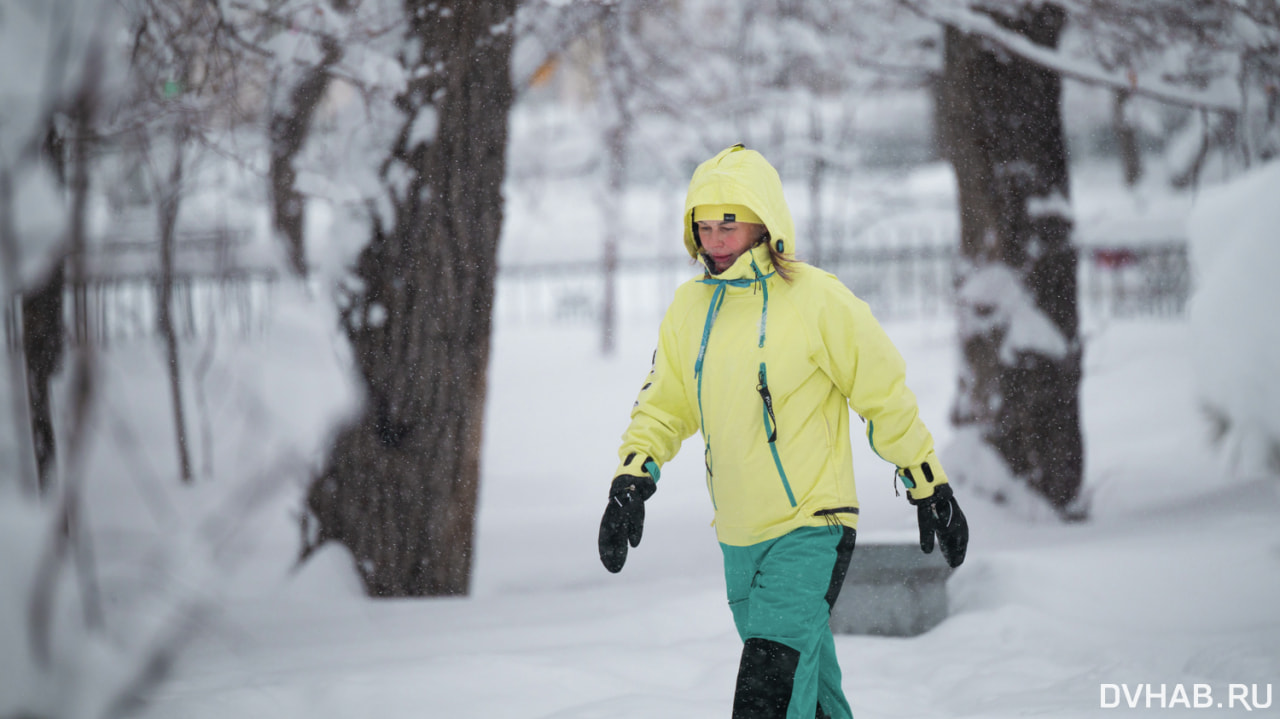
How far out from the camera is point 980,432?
19.9 feet

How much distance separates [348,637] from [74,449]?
307cm

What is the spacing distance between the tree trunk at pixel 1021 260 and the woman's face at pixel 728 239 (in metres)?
3.90

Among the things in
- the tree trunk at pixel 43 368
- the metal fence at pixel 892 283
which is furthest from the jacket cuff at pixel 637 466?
the metal fence at pixel 892 283

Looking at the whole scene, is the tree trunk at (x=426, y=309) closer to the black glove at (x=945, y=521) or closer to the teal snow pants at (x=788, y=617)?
the teal snow pants at (x=788, y=617)

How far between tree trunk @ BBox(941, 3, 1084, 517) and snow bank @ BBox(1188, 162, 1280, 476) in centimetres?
72

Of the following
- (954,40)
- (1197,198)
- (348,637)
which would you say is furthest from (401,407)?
(1197,198)

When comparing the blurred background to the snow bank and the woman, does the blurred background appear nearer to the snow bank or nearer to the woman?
the snow bank

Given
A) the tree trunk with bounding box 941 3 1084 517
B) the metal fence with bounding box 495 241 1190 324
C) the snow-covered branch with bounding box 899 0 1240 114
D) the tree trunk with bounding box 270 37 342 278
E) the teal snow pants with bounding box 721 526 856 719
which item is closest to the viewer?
the teal snow pants with bounding box 721 526 856 719

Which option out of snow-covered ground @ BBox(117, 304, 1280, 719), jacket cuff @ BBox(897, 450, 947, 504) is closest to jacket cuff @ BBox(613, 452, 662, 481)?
jacket cuff @ BBox(897, 450, 947, 504)

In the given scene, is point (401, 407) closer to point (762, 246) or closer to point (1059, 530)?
point (762, 246)

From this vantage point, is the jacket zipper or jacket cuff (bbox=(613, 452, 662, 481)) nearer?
the jacket zipper

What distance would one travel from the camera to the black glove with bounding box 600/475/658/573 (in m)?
2.39

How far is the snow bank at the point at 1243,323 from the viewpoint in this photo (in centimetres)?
501

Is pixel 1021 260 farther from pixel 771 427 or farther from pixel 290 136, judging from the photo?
pixel 771 427
